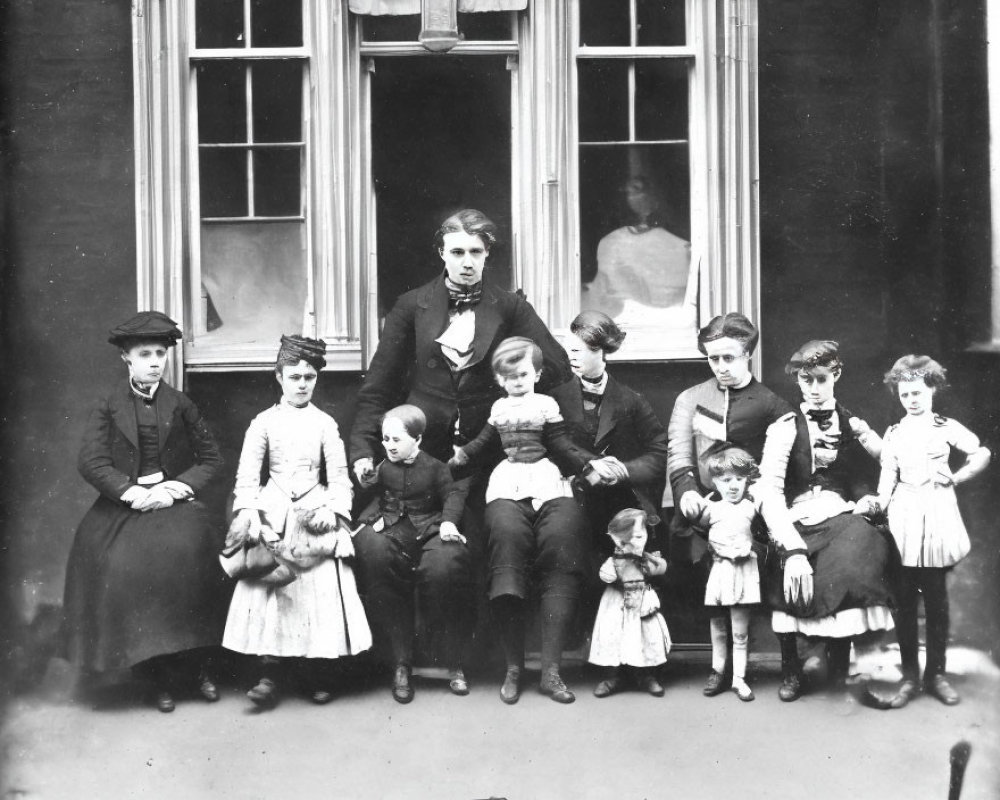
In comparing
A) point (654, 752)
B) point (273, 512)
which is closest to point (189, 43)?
point (273, 512)

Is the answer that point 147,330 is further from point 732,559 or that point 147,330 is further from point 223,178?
point 732,559

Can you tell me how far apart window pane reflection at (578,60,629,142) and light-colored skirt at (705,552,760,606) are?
2.05 m

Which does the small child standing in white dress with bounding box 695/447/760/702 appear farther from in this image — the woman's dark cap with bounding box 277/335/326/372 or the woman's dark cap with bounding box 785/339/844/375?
the woman's dark cap with bounding box 277/335/326/372

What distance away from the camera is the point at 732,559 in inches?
210

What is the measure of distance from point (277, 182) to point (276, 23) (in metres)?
0.72

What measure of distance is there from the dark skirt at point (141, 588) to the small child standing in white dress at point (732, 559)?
2079 mm

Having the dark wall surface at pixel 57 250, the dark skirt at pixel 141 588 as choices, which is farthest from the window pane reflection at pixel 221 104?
the dark skirt at pixel 141 588

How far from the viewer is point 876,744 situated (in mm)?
5098

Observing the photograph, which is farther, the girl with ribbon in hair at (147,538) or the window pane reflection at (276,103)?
the window pane reflection at (276,103)

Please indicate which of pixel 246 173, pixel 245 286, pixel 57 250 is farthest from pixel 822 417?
pixel 57 250

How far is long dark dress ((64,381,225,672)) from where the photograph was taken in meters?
5.29

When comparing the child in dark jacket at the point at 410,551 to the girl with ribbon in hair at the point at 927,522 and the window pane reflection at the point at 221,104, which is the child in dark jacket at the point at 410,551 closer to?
the window pane reflection at the point at 221,104

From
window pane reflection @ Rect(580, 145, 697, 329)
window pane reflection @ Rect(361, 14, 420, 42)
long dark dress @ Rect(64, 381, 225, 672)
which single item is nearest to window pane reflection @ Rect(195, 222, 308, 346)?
long dark dress @ Rect(64, 381, 225, 672)

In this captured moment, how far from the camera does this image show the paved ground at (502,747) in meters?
4.97
